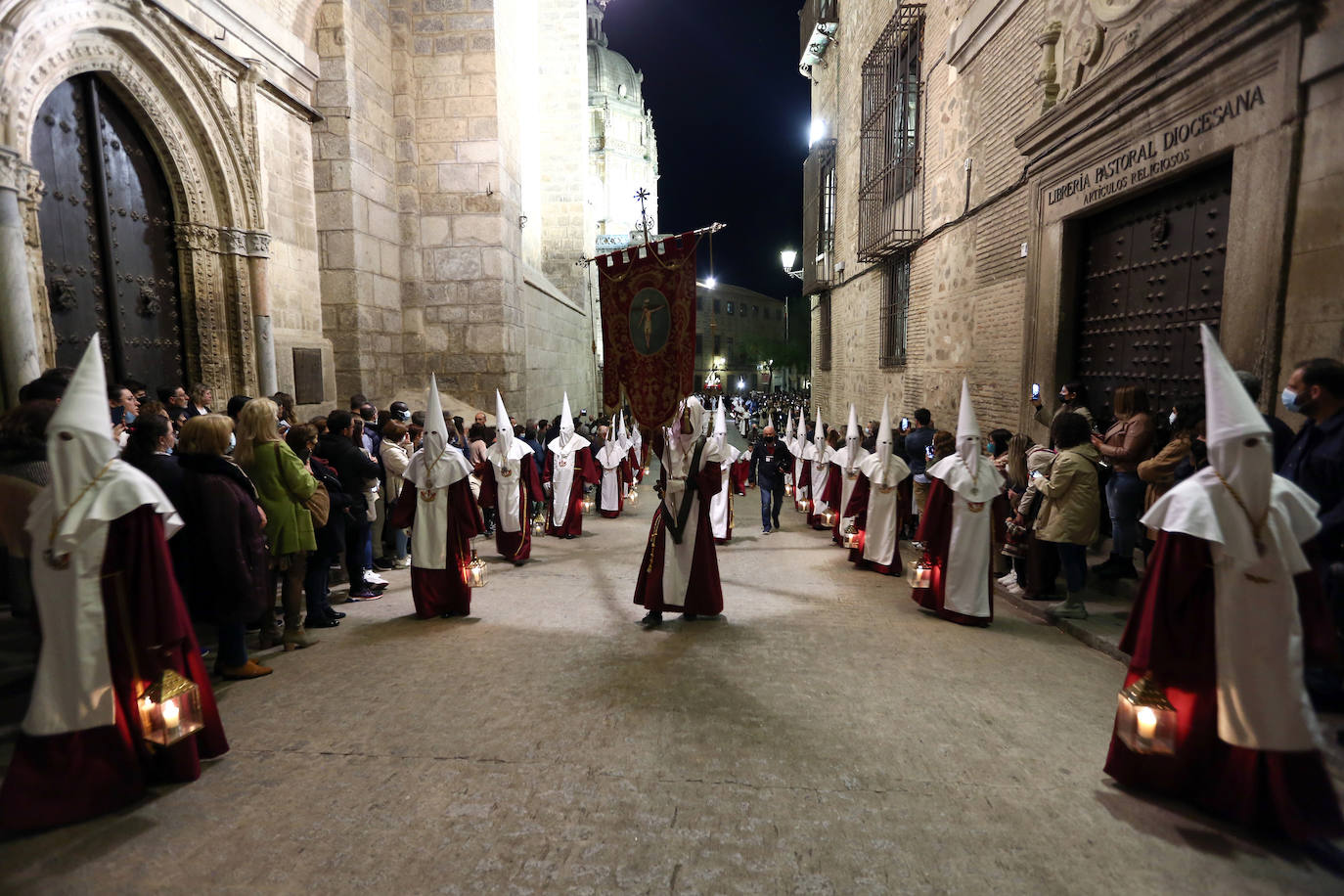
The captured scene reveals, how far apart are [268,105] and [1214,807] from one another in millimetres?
→ 11156

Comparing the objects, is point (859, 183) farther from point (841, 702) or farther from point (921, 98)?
point (841, 702)

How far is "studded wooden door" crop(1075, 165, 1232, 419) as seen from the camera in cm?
520

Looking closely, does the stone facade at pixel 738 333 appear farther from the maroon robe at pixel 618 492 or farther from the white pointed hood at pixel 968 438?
the white pointed hood at pixel 968 438

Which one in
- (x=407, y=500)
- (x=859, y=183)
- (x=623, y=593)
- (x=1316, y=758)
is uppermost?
(x=859, y=183)

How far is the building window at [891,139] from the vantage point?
11.4 metres

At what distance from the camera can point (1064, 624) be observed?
484 cm

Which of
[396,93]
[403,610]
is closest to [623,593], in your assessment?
[403,610]

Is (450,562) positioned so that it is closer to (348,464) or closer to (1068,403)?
(348,464)

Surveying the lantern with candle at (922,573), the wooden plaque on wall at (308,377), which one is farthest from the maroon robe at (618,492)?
the lantern with candle at (922,573)

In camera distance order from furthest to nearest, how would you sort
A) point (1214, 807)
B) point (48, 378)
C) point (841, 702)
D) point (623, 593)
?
point (623, 593) → point (48, 378) → point (841, 702) → point (1214, 807)

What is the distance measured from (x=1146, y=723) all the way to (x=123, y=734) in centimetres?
430

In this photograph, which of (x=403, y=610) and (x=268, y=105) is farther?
(x=268, y=105)

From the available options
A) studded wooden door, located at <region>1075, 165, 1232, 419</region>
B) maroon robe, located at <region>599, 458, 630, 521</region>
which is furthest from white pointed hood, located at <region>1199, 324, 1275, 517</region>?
maroon robe, located at <region>599, 458, 630, 521</region>

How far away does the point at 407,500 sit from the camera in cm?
543
